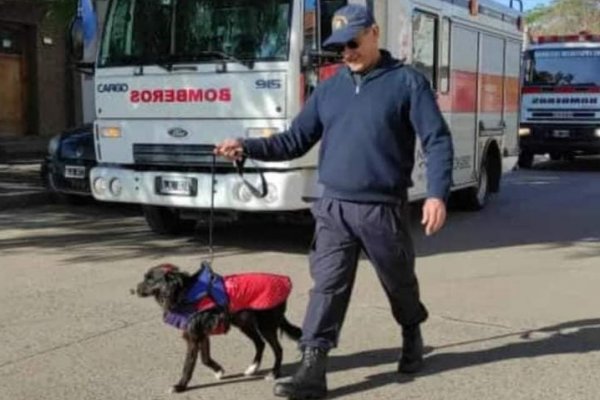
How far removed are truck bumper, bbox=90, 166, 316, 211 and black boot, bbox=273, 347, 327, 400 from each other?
3.64 meters

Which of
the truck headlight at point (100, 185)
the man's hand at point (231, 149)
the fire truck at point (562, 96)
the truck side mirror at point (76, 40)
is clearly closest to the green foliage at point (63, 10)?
the truck side mirror at point (76, 40)

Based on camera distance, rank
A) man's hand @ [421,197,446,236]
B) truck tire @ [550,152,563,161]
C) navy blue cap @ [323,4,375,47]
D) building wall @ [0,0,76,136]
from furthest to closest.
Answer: truck tire @ [550,152,563,161] < building wall @ [0,0,76,136] < navy blue cap @ [323,4,375,47] < man's hand @ [421,197,446,236]

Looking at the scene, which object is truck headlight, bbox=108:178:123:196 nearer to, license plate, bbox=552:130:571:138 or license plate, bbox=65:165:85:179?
license plate, bbox=65:165:85:179

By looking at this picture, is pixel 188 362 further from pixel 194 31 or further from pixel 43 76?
pixel 43 76

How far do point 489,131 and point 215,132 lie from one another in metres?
5.08

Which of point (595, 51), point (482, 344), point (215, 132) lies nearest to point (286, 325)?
point (482, 344)

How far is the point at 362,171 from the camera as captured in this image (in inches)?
187

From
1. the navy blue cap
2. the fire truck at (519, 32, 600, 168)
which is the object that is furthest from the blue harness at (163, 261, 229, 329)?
the fire truck at (519, 32, 600, 168)

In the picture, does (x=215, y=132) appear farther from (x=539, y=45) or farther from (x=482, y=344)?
(x=539, y=45)

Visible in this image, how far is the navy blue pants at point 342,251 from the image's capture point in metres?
4.76

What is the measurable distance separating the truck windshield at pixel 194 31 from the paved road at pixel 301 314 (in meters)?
1.87

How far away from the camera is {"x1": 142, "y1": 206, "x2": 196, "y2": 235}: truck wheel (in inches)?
402

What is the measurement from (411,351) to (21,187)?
976 centimetres

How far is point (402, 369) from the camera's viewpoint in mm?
5285
